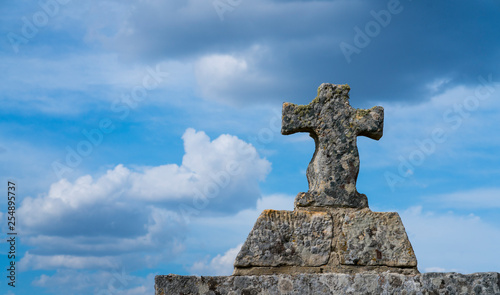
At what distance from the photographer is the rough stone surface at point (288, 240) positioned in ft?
16.8

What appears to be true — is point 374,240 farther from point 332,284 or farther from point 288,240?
point 288,240

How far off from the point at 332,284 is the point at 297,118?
5.31 ft

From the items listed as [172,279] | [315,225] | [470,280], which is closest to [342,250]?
[315,225]

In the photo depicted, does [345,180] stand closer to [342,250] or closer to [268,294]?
[342,250]

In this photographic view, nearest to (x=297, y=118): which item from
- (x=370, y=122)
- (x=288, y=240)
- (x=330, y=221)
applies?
(x=370, y=122)

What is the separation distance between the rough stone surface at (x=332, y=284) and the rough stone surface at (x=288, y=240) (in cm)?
19

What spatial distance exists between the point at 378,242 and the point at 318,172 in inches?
34.1

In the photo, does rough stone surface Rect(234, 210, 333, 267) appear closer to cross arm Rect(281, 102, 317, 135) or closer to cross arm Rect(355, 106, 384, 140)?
cross arm Rect(281, 102, 317, 135)

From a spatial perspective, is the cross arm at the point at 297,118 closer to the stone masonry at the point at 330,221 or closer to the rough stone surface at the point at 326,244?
the stone masonry at the point at 330,221

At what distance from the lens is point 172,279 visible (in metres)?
4.97

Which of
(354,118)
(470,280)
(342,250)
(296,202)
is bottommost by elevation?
(470,280)

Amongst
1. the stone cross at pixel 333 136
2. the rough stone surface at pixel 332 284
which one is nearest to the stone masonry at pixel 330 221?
the stone cross at pixel 333 136

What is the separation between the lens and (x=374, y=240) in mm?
5172

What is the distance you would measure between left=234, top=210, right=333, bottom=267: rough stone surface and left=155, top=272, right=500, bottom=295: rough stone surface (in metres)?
0.19
